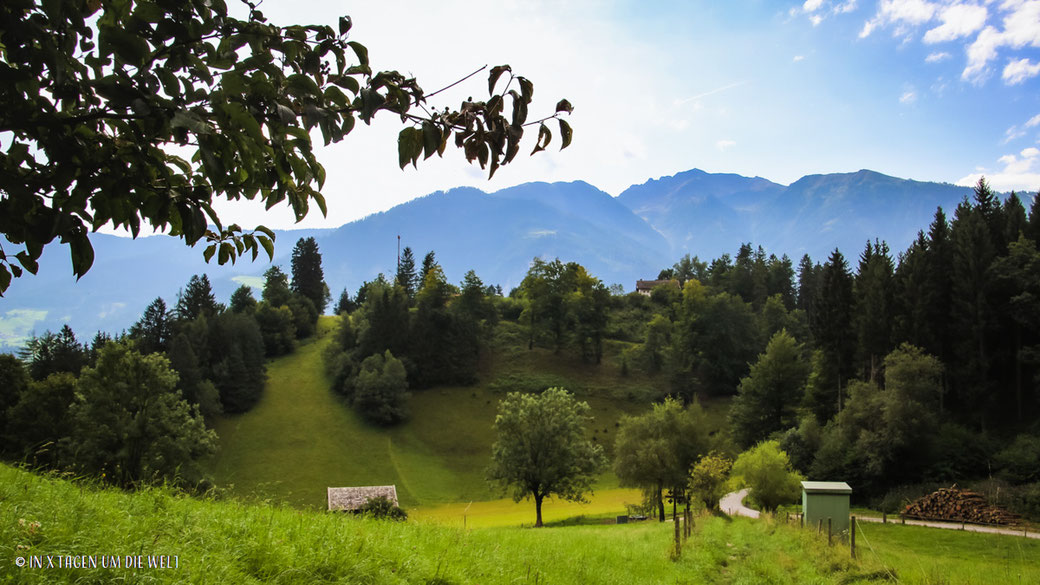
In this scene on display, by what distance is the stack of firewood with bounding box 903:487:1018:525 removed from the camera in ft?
94.8

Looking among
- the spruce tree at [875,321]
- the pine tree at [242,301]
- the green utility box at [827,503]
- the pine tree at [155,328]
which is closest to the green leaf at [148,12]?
the green utility box at [827,503]

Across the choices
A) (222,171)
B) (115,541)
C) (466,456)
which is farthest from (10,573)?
(466,456)

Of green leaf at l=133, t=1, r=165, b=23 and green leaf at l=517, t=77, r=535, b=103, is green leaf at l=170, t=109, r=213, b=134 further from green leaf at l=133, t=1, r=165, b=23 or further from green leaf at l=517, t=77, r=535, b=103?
green leaf at l=517, t=77, r=535, b=103

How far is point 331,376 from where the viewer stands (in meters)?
69.9

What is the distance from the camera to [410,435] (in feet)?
204

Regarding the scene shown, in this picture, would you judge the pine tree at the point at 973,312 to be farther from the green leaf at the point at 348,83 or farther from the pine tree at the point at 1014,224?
the green leaf at the point at 348,83

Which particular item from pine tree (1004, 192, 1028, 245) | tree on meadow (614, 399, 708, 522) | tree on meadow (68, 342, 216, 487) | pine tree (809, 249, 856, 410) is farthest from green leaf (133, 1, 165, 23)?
pine tree (809, 249, 856, 410)

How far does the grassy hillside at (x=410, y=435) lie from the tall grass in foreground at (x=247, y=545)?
1395 inches

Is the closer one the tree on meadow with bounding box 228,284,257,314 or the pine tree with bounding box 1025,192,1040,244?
the pine tree with bounding box 1025,192,1040,244

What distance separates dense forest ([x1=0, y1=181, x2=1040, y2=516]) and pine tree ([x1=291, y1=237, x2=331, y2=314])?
0.35 m

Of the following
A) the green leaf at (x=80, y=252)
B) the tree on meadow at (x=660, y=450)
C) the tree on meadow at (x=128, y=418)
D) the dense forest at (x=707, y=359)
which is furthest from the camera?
the tree on meadow at (x=660, y=450)

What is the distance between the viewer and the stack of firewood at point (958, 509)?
2889cm

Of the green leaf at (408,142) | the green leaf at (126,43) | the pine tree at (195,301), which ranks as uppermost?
the pine tree at (195,301)

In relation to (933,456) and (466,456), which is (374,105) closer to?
(933,456)
